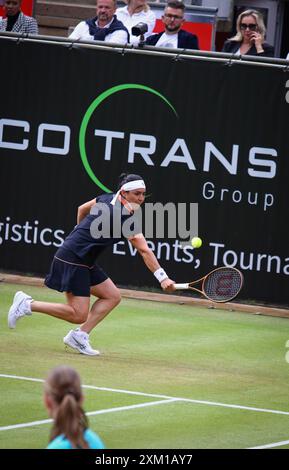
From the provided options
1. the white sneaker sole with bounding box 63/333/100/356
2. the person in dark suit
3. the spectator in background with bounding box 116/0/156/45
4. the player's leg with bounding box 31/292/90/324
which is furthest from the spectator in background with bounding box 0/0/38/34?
the white sneaker sole with bounding box 63/333/100/356

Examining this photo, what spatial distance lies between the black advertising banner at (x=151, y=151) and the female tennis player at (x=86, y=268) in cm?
367

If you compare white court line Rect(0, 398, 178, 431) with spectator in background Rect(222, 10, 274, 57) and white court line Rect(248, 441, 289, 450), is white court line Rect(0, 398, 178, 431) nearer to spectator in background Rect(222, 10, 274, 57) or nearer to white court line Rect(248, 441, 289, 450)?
white court line Rect(248, 441, 289, 450)

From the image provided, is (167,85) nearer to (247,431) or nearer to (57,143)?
(57,143)

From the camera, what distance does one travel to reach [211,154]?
15.1m

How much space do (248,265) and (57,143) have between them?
3239mm

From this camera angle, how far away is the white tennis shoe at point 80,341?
11492mm

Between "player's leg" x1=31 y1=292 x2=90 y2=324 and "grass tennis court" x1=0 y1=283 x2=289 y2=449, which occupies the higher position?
"player's leg" x1=31 y1=292 x2=90 y2=324

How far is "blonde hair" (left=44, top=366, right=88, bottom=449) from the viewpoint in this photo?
200 inches

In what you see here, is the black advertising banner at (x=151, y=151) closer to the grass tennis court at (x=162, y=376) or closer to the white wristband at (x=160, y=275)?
the grass tennis court at (x=162, y=376)

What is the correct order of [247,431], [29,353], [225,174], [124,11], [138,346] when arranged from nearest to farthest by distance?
[247,431] < [29,353] < [138,346] < [225,174] < [124,11]

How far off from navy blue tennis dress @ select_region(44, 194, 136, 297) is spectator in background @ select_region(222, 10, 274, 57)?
174 inches

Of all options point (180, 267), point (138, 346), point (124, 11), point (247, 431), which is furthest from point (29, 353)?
point (124, 11)

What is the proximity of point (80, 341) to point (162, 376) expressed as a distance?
3.58 ft


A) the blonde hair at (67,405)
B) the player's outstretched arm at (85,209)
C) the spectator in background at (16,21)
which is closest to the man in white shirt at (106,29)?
the spectator in background at (16,21)
